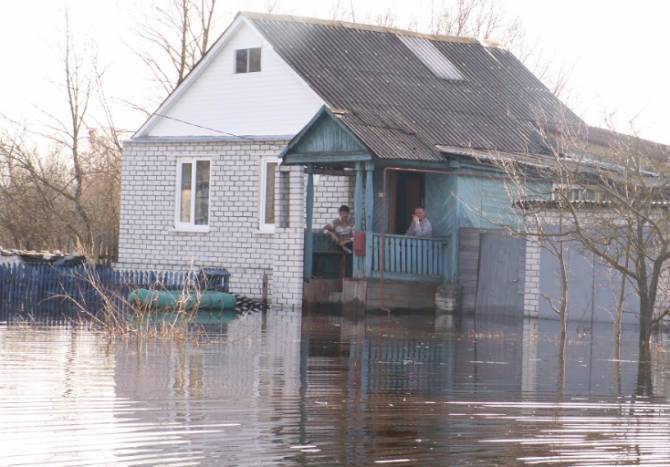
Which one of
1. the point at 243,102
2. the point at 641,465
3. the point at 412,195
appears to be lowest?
the point at 641,465

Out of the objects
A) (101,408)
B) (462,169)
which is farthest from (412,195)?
(101,408)

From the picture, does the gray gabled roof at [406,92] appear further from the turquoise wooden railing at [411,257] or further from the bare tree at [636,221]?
the bare tree at [636,221]

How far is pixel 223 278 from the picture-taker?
2950 centimetres

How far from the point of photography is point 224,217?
3212 centimetres

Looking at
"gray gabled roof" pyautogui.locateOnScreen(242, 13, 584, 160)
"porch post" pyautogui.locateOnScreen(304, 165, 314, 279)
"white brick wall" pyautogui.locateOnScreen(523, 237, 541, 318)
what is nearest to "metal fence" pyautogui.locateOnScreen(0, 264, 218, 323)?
"porch post" pyautogui.locateOnScreen(304, 165, 314, 279)

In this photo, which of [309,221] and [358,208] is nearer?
[358,208]

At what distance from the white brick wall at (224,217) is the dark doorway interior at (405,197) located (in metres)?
1.09

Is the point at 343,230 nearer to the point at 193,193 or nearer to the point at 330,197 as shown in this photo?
the point at 330,197

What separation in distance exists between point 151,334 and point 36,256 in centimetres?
1338

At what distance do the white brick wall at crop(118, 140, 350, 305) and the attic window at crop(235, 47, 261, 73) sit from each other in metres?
1.54

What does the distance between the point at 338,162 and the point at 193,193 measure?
6116mm

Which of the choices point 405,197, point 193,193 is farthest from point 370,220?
point 193,193

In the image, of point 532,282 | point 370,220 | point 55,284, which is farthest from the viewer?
point 55,284

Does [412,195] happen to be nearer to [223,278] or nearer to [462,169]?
[462,169]
